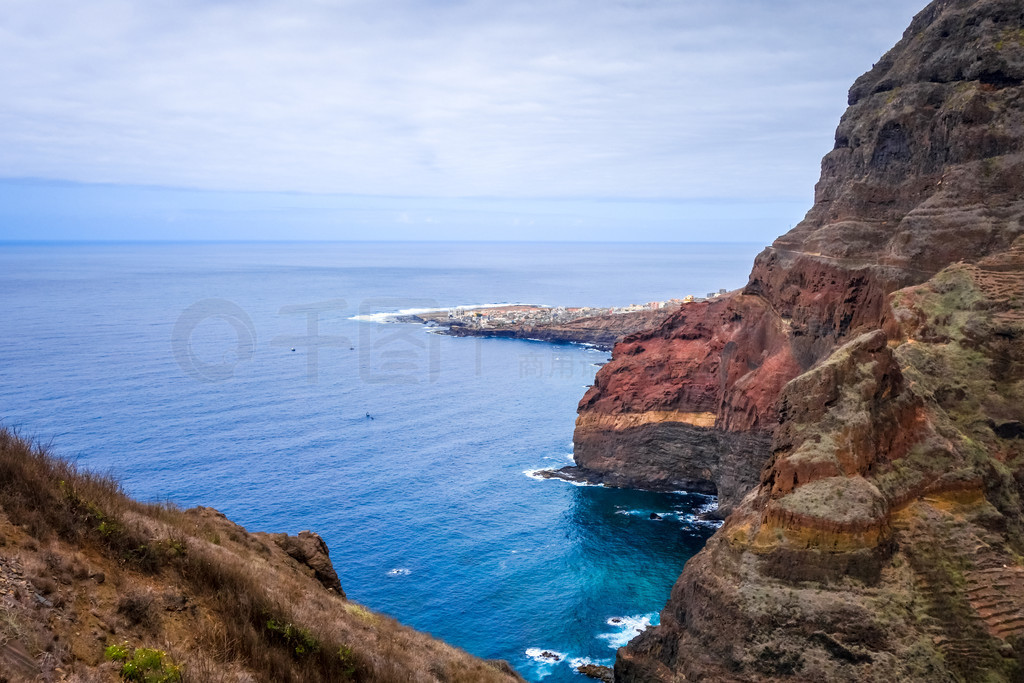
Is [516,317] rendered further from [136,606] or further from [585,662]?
[136,606]

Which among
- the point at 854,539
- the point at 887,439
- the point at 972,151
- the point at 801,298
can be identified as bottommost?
the point at 854,539

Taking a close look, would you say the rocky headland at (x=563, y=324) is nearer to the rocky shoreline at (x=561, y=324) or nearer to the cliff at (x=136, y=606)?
the rocky shoreline at (x=561, y=324)

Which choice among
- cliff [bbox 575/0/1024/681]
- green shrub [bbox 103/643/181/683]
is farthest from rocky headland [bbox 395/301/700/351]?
green shrub [bbox 103/643/181/683]

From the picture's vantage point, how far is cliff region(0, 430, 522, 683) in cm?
1288

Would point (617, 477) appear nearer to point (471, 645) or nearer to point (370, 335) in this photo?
point (471, 645)

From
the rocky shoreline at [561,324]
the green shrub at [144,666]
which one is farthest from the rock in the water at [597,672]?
the rocky shoreline at [561,324]

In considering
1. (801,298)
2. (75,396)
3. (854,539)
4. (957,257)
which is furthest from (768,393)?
(75,396)

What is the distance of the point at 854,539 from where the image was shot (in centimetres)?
3152

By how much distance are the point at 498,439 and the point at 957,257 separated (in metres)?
52.4

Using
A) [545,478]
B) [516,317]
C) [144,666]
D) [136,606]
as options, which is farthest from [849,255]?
[516,317]

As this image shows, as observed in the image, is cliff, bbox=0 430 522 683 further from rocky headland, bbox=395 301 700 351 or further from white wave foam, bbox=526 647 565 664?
rocky headland, bbox=395 301 700 351

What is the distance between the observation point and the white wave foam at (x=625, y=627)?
44.6 m

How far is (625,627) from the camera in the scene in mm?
46406

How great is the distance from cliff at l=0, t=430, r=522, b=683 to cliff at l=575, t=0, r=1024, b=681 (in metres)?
17.7
